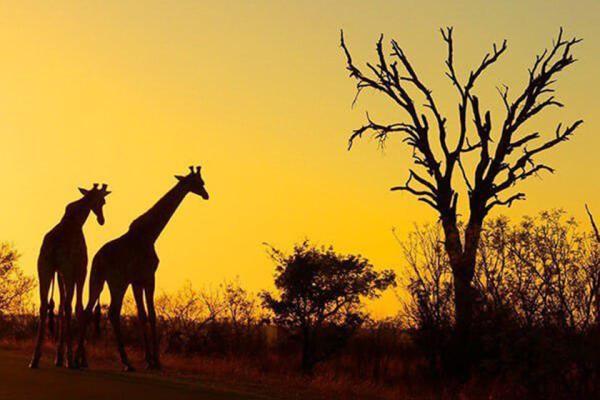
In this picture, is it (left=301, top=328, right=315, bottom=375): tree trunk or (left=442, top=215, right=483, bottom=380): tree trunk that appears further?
(left=301, top=328, right=315, bottom=375): tree trunk

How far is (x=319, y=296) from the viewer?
99.7 feet

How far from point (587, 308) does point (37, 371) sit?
35.5ft

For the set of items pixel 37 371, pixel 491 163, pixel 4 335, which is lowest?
pixel 37 371

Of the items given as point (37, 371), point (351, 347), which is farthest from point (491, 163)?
point (37, 371)

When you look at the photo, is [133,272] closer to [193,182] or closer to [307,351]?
[193,182]

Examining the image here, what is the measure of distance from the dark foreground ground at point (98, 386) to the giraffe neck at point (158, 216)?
2.88 m

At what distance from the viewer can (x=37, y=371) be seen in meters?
14.4

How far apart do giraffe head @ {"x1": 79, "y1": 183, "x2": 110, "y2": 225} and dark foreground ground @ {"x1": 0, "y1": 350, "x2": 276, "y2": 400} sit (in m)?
3.13

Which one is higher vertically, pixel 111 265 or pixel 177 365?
pixel 111 265

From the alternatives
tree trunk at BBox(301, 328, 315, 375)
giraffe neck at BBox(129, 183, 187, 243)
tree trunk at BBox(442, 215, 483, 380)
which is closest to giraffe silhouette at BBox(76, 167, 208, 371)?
giraffe neck at BBox(129, 183, 187, 243)

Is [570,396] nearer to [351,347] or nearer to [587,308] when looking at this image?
[587,308]

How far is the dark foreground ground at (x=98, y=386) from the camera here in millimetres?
11258

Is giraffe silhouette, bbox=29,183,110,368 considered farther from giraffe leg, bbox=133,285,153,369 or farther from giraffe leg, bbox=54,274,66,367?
giraffe leg, bbox=133,285,153,369

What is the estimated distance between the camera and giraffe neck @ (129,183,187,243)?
17.2m
